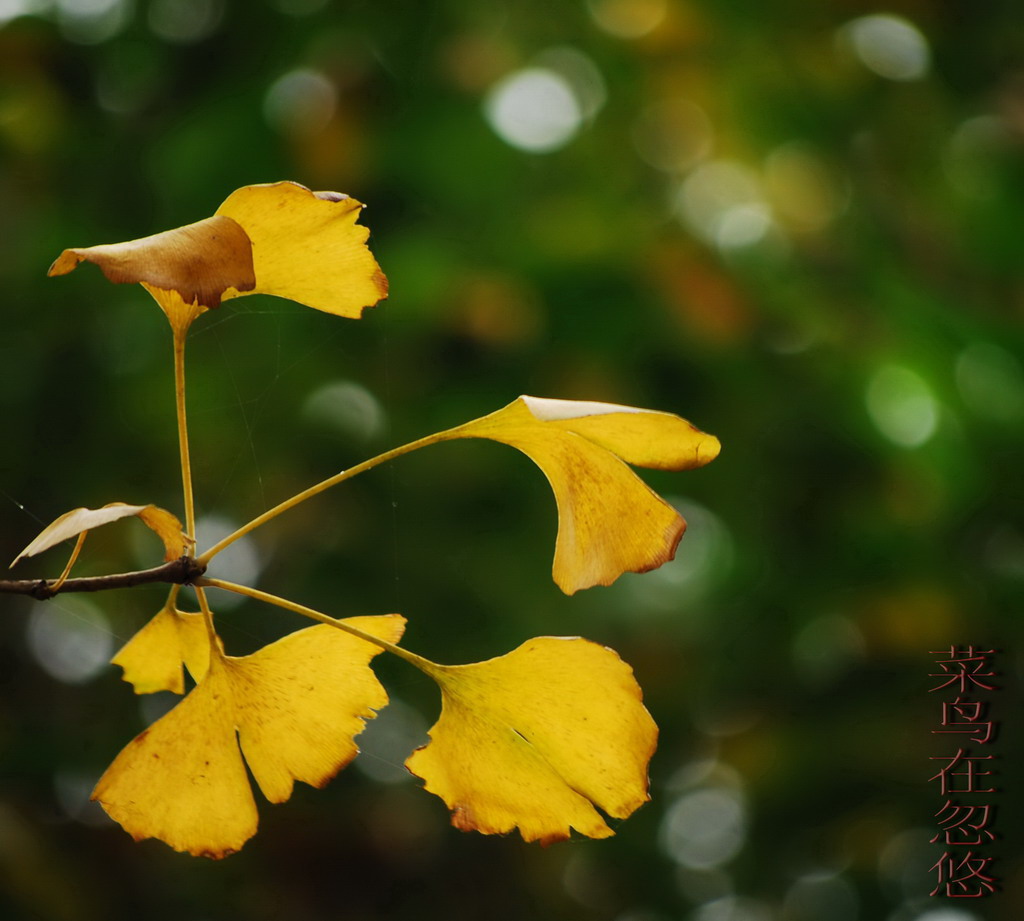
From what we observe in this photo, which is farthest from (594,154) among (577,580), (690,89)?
(577,580)

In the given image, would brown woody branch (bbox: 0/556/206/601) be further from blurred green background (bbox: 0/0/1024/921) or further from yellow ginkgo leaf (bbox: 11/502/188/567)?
blurred green background (bbox: 0/0/1024/921)

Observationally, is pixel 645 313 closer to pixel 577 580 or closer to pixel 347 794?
pixel 347 794

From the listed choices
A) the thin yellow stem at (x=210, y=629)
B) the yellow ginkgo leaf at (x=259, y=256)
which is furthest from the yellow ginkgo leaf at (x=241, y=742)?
the yellow ginkgo leaf at (x=259, y=256)

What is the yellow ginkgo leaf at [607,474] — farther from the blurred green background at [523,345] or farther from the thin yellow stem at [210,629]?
the blurred green background at [523,345]

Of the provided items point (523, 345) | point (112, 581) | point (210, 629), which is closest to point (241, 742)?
point (210, 629)

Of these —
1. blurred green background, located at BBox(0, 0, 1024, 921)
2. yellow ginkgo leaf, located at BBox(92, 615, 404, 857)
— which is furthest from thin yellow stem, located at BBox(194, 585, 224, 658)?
blurred green background, located at BBox(0, 0, 1024, 921)
